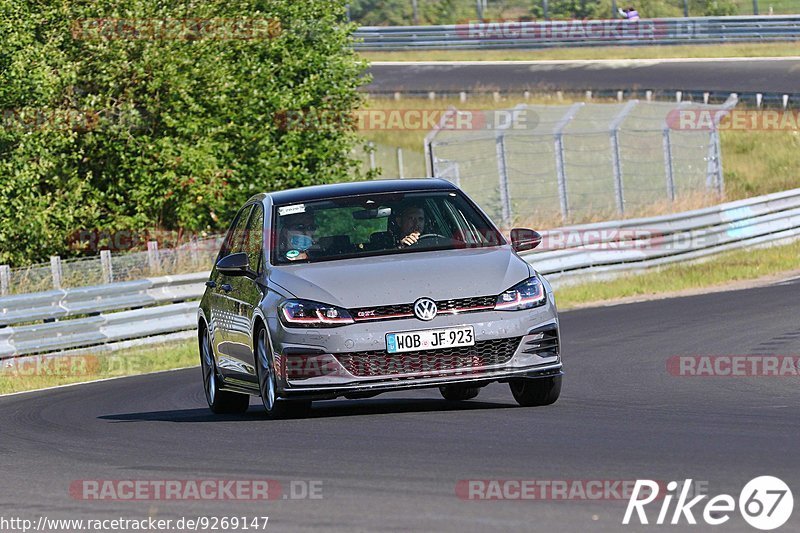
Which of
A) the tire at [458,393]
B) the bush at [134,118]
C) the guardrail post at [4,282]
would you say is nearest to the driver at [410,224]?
the tire at [458,393]

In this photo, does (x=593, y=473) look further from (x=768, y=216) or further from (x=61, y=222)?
(x=768, y=216)

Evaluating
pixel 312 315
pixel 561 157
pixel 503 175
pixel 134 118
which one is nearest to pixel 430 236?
pixel 312 315

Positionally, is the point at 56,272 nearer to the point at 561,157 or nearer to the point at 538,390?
the point at 561,157

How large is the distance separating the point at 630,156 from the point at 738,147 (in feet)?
10.6

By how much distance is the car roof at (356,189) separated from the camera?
1124 centimetres

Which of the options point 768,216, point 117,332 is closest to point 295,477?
point 117,332

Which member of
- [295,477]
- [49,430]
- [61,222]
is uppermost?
[295,477]

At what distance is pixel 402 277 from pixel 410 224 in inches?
40.4

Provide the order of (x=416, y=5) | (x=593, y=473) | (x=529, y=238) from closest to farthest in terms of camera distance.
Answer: (x=593, y=473), (x=529, y=238), (x=416, y=5)

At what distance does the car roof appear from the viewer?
1124 cm

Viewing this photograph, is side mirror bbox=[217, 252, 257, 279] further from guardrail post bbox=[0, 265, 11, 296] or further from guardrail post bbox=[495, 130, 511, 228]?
guardrail post bbox=[495, 130, 511, 228]

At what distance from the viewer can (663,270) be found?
26.1 meters

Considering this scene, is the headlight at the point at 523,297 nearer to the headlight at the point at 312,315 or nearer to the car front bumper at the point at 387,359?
the car front bumper at the point at 387,359

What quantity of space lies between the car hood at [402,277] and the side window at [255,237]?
527mm
